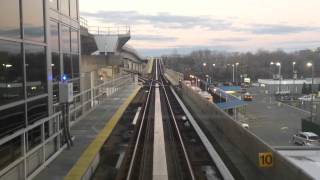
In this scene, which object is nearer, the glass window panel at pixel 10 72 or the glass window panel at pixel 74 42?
the glass window panel at pixel 10 72

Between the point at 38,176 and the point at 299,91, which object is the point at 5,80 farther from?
the point at 299,91

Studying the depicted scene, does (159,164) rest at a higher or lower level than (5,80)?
lower

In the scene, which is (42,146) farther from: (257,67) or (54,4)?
(257,67)

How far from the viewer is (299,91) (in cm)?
11119

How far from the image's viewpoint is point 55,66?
14711mm

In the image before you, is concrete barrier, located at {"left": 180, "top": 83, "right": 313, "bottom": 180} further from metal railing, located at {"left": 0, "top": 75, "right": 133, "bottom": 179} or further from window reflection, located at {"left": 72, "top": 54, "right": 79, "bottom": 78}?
window reflection, located at {"left": 72, "top": 54, "right": 79, "bottom": 78}

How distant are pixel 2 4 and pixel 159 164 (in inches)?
294

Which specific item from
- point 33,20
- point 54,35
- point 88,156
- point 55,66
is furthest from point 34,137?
point 54,35

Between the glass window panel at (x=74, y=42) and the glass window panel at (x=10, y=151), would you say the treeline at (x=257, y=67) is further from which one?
the glass window panel at (x=10, y=151)

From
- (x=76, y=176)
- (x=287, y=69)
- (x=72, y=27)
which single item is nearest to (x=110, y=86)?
(x=72, y=27)

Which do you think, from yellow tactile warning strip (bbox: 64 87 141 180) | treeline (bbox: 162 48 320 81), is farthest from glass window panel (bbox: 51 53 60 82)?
treeline (bbox: 162 48 320 81)

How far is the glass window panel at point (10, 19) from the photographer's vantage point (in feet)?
31.6

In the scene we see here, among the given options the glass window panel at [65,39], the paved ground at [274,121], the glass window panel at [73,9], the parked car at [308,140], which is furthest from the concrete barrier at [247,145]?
the paved ground at [274,121]

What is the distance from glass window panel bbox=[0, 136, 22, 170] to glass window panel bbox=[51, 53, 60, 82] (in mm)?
4538
